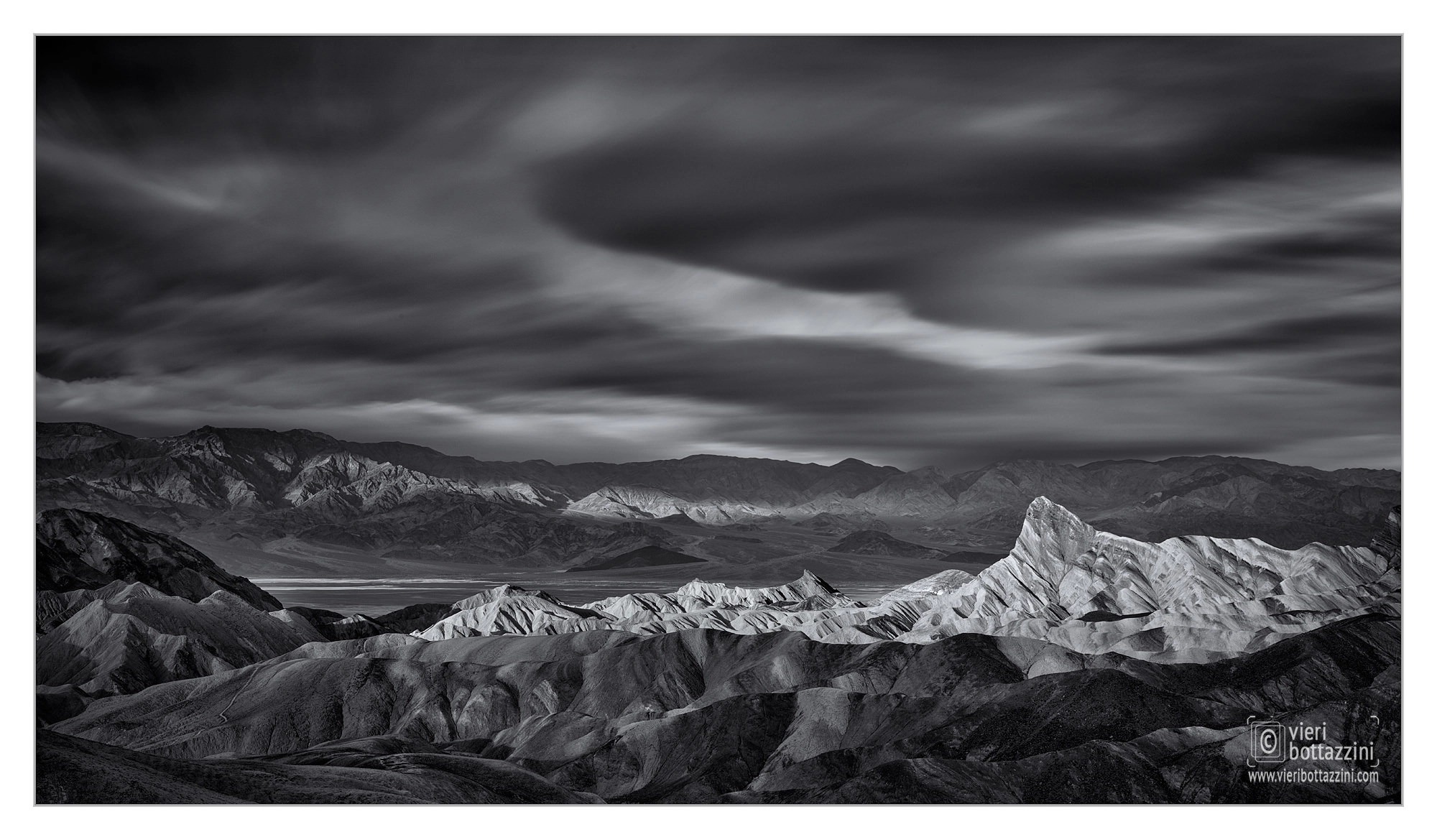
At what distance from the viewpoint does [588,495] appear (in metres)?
124

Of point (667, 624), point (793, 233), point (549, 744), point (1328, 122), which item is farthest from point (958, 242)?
point (667, 624)

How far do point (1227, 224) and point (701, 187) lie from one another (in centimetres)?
→ 1295

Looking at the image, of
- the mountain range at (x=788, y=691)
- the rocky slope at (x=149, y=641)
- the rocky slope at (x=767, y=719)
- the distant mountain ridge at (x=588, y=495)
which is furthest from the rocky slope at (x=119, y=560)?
the rocky slope at (x=767, y=719)

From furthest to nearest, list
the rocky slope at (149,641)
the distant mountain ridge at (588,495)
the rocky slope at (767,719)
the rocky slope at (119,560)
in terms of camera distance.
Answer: the rocky slope at (119,560), the rocky slope at (149,641), the distant mountain ridge at (588,495), the rocky slope at (767,719)

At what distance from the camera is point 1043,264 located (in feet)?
92.5

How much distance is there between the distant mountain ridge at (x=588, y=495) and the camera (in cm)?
4156

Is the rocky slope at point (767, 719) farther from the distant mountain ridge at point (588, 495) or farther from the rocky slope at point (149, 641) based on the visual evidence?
the rocky slope at point (149, 641)

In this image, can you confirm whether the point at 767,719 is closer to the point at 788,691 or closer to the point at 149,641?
the point at 788,691

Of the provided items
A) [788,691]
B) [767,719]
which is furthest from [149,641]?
[767,719]

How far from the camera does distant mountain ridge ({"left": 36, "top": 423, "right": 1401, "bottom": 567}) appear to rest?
41.6 m

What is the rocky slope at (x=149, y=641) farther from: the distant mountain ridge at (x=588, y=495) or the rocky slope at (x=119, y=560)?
the rocky slope at (x=119, y=560)

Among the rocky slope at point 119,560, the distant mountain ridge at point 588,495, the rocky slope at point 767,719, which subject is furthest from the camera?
the rocky slope at point 119,560

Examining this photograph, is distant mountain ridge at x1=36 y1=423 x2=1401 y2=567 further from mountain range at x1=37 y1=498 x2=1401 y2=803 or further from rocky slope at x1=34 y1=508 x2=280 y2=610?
rocky slope at x1=34 y1=508 x2=280 y2=610

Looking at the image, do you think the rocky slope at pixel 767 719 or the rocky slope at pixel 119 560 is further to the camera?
the rocky slope at pixel 119 560
